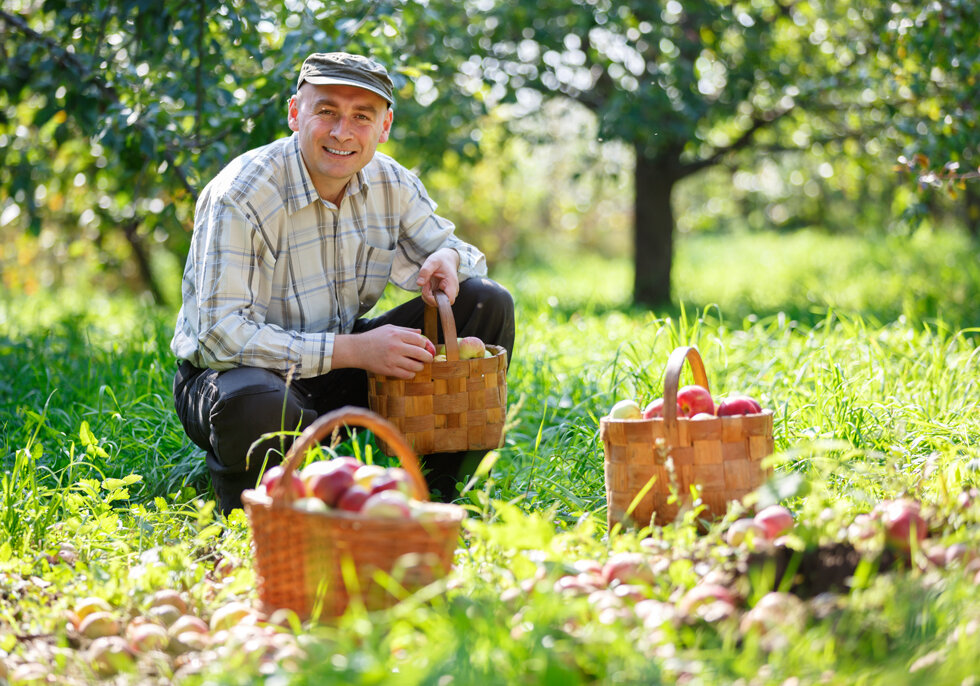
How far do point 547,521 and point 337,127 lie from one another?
1.31 metres

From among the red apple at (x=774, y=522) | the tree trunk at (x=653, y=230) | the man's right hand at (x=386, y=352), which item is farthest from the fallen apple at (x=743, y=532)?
the tree trunk at (x=653, y=230)

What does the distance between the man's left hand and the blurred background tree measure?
5.01 ft

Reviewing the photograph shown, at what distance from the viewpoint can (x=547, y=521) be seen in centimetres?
202

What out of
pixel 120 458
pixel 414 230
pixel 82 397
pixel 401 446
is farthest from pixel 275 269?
pixel 82 397

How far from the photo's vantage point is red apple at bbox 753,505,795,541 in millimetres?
1908

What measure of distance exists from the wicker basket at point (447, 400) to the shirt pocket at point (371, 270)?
16.1 inches

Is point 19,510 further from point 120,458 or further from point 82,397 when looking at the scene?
point 82,397

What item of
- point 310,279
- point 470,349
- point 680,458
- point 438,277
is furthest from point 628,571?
point 310,279

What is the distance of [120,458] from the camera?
125 inches

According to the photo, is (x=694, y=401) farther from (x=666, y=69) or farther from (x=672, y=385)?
(x=666, y=69)

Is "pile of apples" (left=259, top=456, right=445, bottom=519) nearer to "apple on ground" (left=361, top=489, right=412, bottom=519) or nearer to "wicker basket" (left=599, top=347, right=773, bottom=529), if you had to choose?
"apple on ground" (left=361, top=489, right=412, bottom=519)

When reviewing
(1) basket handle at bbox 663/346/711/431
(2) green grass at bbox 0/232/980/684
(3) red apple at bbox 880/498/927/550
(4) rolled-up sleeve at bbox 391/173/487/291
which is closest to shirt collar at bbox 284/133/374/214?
(4) rolled-up sleeve at bbox 391/173/487/291

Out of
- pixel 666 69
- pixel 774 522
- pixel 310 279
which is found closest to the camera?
pixel 774 522

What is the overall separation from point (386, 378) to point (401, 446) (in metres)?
0.78
